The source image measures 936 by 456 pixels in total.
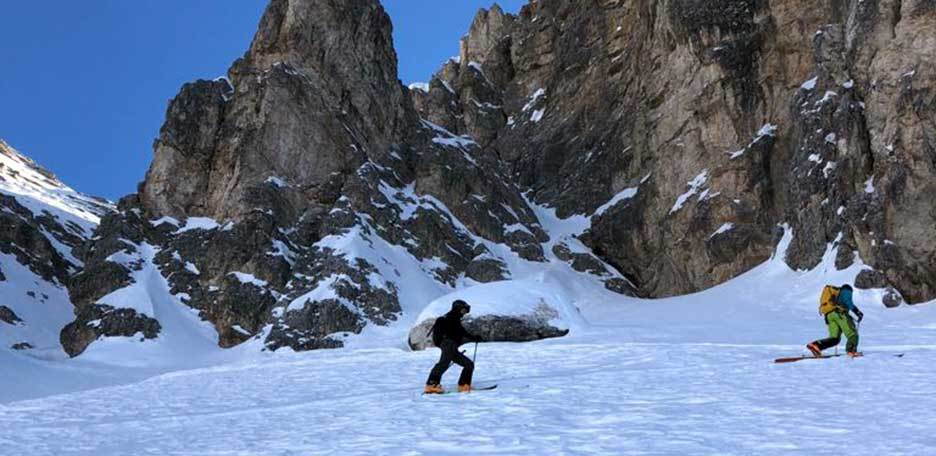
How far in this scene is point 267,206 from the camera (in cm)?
7600

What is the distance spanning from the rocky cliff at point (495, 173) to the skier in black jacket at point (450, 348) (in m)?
40.5

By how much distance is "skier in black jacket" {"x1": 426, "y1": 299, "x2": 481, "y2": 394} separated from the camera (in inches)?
592

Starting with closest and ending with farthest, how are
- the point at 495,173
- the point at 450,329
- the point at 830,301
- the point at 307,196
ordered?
the point at 450,329 → the point at 830,301 → the point at 307,196 → the point at 495,173

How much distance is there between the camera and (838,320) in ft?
59.9

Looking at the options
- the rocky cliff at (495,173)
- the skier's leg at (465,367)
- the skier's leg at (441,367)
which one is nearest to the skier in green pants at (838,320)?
the skier's leg at (465,367)

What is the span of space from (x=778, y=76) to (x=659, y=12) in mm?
15989

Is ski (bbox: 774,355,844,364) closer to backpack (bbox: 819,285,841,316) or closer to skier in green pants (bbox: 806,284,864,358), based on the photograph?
skier in green pants (bbox: 806,284,864,358)

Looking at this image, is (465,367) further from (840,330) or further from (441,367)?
(840,330)

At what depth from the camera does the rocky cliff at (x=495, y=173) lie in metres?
58.9

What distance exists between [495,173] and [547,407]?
260 feet

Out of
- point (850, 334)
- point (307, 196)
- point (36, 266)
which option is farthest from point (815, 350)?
point (36, 266)

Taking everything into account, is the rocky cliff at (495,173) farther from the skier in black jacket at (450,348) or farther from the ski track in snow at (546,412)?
the skier in black jacket at (450,348)

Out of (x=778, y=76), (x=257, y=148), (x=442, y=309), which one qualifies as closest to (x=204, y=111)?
(x=257, y=148)

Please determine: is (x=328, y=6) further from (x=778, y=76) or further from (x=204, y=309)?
(x=778, y=76)
